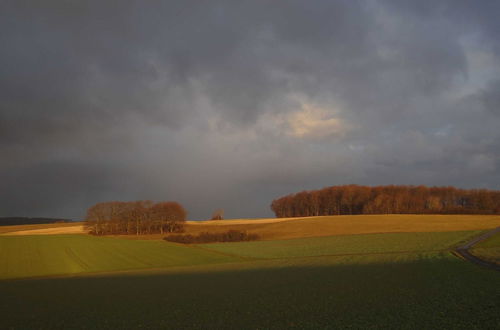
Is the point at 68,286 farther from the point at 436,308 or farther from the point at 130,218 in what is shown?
the point at 130,218

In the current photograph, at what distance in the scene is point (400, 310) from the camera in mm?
13586

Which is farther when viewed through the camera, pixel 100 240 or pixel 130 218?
pixel 130 218

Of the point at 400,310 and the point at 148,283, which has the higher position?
the point at 400,310

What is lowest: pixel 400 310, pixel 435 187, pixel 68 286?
pixel 68 286

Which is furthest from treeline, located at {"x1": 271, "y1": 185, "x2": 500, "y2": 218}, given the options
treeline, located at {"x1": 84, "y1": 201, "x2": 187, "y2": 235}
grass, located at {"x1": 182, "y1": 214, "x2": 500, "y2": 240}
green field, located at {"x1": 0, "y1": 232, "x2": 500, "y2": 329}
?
green field, located at {"x1": 0, "y1": 232, "x2": 500, "y2": 329}

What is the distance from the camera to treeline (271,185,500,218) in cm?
11689

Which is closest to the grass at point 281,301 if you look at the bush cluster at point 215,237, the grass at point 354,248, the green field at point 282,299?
the green field at point 282,299

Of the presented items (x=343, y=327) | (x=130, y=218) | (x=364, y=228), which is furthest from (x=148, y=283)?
(x=130, y=218)

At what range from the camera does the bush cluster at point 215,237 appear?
69875 millimetres

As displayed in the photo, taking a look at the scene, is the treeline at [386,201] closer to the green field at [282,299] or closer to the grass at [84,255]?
the grass at [84,255]

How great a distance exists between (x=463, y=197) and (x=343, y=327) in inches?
5473

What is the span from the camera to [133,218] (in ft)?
291

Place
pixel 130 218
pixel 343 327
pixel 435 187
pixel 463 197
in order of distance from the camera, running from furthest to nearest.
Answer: pixel 435 187 < pixel 463 197 < pixel 130 218 < pixel 343 327

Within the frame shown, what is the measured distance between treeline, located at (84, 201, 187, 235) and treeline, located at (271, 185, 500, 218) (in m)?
66.9
